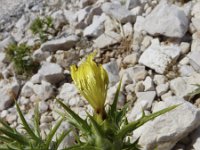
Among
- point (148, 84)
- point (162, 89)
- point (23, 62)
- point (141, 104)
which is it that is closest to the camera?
point (141, 104)

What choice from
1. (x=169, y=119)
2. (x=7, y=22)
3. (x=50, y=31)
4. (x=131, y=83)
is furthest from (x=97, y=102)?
(x=7, y=22)

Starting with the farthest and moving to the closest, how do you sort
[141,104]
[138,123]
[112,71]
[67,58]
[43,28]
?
1. [43,28]
2. [67,58]
3. [112,71]
4. [141,104]
5. [138,123]

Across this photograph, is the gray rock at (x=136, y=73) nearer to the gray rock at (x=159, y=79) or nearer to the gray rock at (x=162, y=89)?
the gray rock at (x=159, y=79)

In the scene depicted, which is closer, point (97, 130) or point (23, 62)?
point (97, 130)

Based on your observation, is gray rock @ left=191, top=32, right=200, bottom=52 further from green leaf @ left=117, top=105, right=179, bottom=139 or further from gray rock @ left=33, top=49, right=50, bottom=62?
green leaf @ left=117, top=105, right=179, bottom=139

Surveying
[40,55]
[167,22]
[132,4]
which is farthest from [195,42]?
[40,55]

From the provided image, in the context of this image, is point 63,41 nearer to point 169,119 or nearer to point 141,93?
point 141,93

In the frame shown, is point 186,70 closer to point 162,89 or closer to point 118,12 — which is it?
point 162,89
